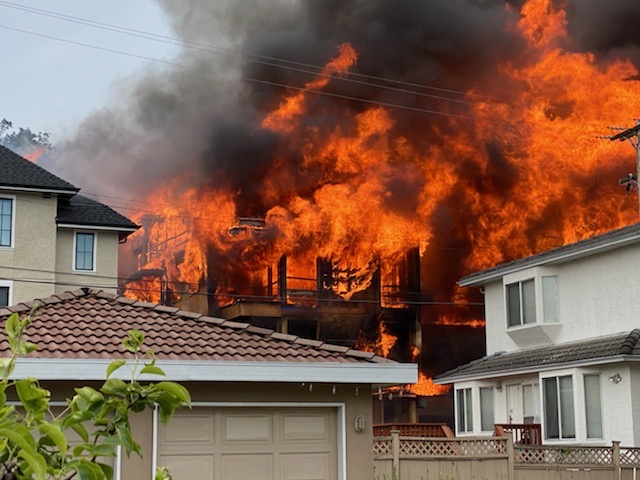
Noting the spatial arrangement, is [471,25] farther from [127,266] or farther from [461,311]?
[127,266]

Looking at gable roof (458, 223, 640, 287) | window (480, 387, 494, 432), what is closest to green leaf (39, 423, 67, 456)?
gable roof (458, 223, 640, 287)

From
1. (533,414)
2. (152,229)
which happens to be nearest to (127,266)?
(152,229)

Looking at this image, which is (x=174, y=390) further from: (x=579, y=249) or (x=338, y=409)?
(x=579, y=249)

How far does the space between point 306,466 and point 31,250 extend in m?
22.6

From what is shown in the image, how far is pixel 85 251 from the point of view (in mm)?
37938

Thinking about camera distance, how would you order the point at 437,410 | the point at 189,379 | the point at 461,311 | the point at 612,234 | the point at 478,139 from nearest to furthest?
the point at 189,379 < the point at 612,234 < the point at 437,410 < the point at 461,311 < the point at 478,139

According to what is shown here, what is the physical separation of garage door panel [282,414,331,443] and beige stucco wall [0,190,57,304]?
21.5m

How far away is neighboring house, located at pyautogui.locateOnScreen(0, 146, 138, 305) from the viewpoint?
35750 mm

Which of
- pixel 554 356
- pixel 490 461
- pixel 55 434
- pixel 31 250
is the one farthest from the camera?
pixel 31 250

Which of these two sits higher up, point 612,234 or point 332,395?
point 612,234

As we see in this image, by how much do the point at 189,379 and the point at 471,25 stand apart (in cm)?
4984

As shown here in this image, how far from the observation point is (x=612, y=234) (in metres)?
27.9

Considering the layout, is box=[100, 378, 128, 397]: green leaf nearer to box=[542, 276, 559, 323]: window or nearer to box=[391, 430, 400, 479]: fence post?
box=[391, 430, 400, 479]: fence post

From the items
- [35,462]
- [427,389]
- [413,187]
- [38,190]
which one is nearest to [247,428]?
[35,462]
